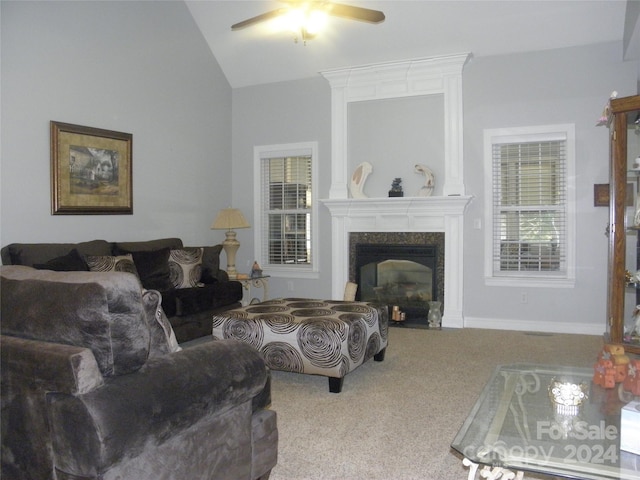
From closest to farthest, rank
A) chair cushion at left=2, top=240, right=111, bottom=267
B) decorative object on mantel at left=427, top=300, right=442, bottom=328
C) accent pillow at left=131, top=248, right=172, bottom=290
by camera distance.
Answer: chair cushion at left=2, top=240, right=111, bottom=267
accent pillow at left=131, top=248, right=172, bottom=290
decorative object on mantel at left=427, top=300, right=442, bottom=328

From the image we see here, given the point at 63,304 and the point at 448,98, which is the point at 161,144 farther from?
the point at 63,304

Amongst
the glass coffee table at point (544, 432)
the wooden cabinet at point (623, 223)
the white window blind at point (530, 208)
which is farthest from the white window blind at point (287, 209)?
the glass coffee table at point (544, 432)

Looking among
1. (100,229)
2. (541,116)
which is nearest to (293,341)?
(100,229)

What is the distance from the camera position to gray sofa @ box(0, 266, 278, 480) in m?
1.43

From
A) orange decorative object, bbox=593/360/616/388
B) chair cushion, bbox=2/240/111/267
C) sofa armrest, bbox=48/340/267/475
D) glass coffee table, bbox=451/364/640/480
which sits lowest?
glass coffee table, bbox=451/364/640/480

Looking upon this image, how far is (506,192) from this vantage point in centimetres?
559

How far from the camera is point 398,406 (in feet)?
10.3

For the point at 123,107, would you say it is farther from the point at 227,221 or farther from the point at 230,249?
the point at 230,249

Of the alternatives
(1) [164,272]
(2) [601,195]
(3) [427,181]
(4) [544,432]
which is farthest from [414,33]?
(4) [544,432]

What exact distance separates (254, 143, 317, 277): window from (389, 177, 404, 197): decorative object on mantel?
104 cm

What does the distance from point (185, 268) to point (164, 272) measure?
0.86ft

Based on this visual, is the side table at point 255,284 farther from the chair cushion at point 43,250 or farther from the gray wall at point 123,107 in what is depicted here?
the chair cushion at point 43,250

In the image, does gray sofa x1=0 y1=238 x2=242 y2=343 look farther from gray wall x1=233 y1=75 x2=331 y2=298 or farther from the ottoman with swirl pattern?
gray wall x1=233 y1=75 x2=331 y2=298

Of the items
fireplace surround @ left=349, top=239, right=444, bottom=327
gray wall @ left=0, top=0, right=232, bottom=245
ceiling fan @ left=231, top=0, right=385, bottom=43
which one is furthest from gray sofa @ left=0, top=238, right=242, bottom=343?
ceiling fan @ left=231, top=0, right=385, bottom=43
